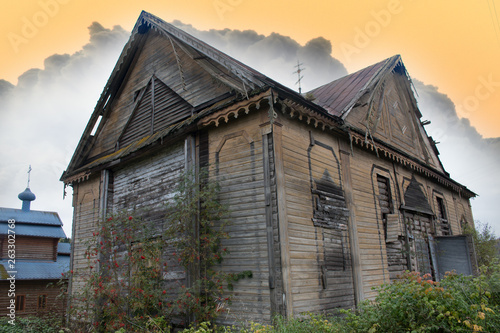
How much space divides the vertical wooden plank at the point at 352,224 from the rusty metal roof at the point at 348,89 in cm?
123

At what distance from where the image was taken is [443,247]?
15875 mm

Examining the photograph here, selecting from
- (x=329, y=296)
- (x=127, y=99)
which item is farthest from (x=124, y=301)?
(x=127, y=99)

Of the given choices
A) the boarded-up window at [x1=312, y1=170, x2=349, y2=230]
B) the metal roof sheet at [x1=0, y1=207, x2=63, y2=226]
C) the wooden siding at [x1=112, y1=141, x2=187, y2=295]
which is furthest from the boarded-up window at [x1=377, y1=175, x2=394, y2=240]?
the metal roof sheet at [x1=0, y1=207, x2=63, y2=226]

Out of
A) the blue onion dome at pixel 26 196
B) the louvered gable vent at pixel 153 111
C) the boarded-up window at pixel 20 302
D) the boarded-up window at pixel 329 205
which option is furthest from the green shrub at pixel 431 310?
the blue onion dome at pixel 26 196

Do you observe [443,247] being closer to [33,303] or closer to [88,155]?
[88,155]

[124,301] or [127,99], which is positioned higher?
[127,99]

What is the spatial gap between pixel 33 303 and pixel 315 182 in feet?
70.3

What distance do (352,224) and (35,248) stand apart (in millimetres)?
22453

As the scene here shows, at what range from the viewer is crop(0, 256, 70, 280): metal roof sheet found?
22017mm

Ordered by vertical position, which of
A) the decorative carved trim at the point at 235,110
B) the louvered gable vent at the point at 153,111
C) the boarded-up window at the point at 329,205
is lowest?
the boarded-up window at the point at 329,205

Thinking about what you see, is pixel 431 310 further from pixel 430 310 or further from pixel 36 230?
pixel 36 230

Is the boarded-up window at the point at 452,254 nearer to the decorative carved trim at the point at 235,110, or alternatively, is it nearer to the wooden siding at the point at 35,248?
the decorative carved trim at the point at 235,110

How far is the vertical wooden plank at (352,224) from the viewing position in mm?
10203

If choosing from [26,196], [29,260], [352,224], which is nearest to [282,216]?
[352,224]
